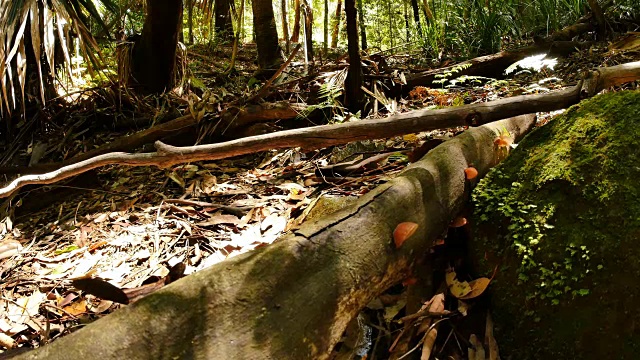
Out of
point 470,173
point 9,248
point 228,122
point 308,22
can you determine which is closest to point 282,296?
point 470,173

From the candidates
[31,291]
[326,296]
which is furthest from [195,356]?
[31,291]

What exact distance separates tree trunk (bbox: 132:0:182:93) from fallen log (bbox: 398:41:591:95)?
98.1 inches

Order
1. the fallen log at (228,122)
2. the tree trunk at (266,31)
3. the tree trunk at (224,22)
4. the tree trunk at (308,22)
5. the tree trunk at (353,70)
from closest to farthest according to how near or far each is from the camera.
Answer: the tree trunk at (353,70) → the fallen log at (228,122) → the tree trunk at (308,22) → the tree trunk at (266,31) → the tree trunk at (224,22)

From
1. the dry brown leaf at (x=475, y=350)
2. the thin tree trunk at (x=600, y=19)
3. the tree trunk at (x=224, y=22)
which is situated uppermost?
the tree trunk at (x=224, y=22)

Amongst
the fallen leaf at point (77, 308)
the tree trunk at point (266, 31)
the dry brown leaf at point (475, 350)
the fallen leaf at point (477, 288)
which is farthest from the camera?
the tree trunk at point (266, 31)

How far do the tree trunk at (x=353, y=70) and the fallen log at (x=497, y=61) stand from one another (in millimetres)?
798

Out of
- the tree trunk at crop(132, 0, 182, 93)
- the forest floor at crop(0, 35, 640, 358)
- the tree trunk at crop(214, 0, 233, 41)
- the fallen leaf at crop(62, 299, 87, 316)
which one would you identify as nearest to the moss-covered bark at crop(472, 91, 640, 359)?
the forest floor at crop(0, 35, 640, 358)

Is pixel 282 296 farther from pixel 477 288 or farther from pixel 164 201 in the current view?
pixel 164 201

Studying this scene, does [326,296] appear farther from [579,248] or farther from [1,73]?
[1,73]

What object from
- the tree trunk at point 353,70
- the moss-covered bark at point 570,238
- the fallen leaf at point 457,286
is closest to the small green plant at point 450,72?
the tree trunk at point 353,70

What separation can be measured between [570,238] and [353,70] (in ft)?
8.87

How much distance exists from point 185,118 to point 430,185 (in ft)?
9.24

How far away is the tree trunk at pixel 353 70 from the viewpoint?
3.82m

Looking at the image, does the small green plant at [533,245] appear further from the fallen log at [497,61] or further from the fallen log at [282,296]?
the fallen log at [497,61]
